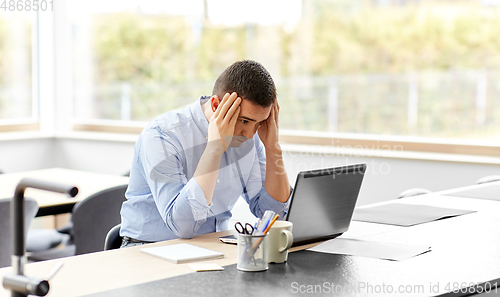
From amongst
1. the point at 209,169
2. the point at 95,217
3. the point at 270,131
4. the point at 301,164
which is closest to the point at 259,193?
the point at 270,131

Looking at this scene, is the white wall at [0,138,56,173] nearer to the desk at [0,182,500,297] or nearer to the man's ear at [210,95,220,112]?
the man's ear at [210,95,220,112]

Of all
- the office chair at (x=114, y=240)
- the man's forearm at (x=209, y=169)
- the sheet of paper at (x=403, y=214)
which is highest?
the man's forearm at (x=209, y=169)

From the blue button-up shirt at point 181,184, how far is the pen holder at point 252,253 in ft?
1.02

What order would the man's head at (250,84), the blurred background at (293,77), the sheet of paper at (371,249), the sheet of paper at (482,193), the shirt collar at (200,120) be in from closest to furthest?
the sheet of paper at (371,249) → the man's head at (250,84) → the shirt collar at (200,120) → the sheet of paper at (482,193) → the blurred background at (293,77)

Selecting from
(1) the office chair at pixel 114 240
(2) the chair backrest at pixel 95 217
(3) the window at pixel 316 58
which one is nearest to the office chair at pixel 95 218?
(2) the chair backrest at pixel 95 217

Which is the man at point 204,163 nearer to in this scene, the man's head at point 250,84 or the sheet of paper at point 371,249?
the man's head at point 250,84

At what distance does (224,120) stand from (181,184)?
0.23m

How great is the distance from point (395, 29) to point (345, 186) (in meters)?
2.30

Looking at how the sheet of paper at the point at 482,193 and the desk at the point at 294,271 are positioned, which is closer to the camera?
the desk at the point at 294,271

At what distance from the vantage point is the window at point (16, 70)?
15.2ft

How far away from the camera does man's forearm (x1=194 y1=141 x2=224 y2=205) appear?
5.33ft

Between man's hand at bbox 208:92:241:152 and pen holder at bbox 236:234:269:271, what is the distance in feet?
1.39

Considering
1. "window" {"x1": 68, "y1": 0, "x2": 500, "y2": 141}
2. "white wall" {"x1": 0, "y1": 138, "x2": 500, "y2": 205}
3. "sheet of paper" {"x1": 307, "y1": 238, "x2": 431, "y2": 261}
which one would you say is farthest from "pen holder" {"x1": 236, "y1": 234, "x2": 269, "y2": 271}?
"window" {"x1": 68, "y1": 0, "x2": 500, "y2": 141}

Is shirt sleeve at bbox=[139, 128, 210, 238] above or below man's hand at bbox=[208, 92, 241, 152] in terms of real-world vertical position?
below
